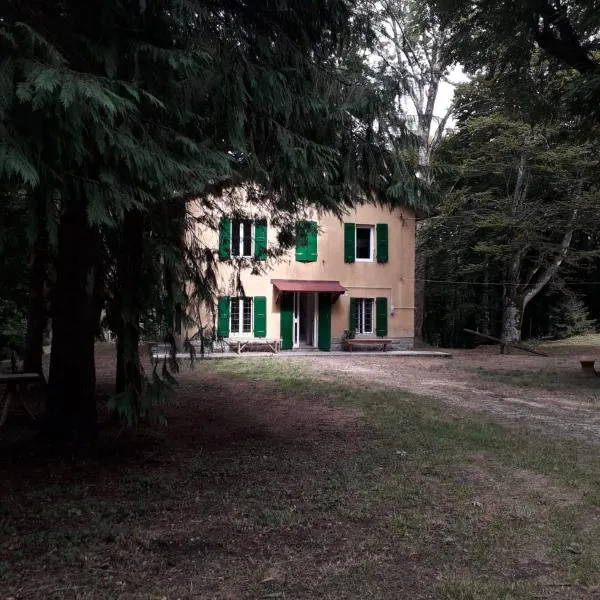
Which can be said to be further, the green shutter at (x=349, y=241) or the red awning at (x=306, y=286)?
the green shutter at (x=349, y=241)

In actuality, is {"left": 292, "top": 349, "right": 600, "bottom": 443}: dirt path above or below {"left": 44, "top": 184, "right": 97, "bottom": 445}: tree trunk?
below

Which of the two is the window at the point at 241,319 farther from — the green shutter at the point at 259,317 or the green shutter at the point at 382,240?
the green shutter at the point at 382,240

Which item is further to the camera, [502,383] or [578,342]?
[578,342]

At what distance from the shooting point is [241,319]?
19.0 meters

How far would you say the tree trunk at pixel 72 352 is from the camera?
581 cm

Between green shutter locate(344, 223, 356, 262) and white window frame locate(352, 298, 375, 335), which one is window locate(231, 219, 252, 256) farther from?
white window frame locate(352, 298, 375, 335)

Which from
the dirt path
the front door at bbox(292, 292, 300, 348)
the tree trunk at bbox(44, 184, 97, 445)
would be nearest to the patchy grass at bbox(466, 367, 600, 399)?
the dirt path

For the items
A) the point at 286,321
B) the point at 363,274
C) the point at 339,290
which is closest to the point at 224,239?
the point at 339,290

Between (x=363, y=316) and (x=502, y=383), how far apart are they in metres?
8.25

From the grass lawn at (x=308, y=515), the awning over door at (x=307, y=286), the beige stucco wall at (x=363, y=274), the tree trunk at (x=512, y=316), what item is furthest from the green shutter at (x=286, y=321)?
the grass lawn at (x=308, y=515)

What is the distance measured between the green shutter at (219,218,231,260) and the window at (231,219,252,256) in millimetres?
67

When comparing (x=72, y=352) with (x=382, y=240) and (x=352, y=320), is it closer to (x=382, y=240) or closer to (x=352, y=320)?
(x=352, y=320)

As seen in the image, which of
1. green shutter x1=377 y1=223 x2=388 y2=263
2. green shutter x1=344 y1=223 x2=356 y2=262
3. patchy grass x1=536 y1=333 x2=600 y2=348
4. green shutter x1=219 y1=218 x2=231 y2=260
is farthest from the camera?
patchy grass x1=536 y1=333 x2=600 y2=348

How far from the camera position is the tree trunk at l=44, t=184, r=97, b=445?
5812mm
